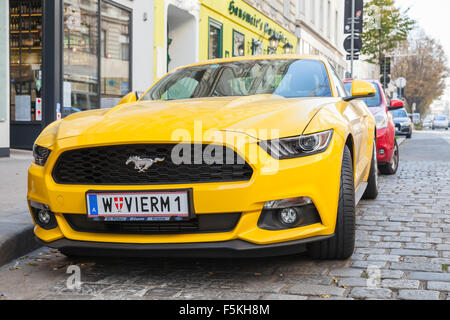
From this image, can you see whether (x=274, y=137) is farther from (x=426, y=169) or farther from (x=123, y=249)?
(x=426, y=169)

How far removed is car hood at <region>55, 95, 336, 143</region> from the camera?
3.38 meters

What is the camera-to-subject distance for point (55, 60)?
10.9 meters

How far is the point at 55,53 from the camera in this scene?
35.8 feet

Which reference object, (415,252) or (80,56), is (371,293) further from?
(80,56)

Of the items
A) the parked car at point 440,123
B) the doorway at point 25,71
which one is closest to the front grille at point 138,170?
the doorway at point 25,71

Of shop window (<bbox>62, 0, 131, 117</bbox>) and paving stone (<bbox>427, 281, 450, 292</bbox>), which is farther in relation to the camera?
shop window (<bbox>62, 0, 131, 117</bbox>)

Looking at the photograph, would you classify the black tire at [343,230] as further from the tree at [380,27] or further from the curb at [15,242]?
the tree at [380,27]

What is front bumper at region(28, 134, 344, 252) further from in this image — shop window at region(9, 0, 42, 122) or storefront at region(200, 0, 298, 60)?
storefront at region(200, 0, 298, 60)

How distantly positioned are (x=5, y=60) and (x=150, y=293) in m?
7.97

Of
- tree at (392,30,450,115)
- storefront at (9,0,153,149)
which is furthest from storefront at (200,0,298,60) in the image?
tree at (392,30,450,115)

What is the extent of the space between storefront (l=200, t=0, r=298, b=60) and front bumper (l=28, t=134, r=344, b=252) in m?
13.0

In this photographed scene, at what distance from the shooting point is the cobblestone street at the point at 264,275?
3.24 metres

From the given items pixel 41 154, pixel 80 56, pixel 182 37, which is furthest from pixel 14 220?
pixel 182 37

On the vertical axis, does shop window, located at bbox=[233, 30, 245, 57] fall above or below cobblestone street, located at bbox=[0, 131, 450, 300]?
above
